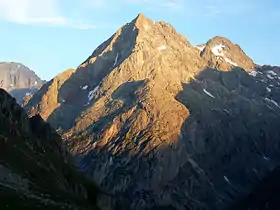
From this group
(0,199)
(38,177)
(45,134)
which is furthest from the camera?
(45,134)

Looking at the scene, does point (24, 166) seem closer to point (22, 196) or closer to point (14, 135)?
point (14, 135)

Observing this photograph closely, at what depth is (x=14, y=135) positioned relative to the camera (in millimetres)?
154000

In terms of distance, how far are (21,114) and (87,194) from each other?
35397mm

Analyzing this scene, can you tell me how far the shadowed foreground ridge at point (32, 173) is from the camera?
311ft

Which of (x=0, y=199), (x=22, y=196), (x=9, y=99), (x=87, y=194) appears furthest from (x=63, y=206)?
(x=9, y=99)

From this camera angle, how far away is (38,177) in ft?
427

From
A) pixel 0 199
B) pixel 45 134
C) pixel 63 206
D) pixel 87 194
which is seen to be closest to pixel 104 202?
pixel 87 194

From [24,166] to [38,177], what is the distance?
430 centimetres

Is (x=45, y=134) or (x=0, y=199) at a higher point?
(x=45, y=134)

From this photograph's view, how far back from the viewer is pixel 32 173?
12888 centimetres

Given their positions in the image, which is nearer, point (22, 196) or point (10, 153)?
point (22, 196)

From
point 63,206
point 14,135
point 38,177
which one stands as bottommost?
point 63,206

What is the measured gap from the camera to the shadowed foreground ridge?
3733 inches

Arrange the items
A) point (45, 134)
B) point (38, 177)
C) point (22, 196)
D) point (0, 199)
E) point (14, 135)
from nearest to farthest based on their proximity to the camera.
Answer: point (0, 199) < point (22, 196) < point (38, 177) < point (14, 135) < point (45, 134)
